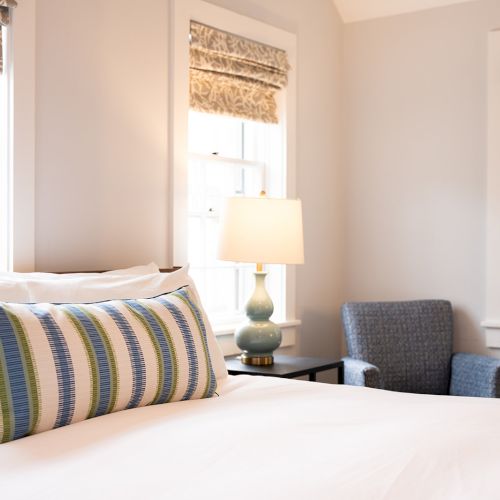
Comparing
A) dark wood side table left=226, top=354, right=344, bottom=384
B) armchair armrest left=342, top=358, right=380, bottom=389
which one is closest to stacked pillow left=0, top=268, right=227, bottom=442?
dark wood side table left=226, top=354, right=344, bottom=384

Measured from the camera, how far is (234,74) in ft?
12.3

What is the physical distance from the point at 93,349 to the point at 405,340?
2422 mm

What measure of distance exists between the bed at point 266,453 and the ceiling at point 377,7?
276cm

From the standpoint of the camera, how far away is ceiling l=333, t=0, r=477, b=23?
14.2 feet

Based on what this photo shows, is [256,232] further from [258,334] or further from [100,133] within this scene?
[100,133]

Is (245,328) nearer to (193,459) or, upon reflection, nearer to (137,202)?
(137,202)

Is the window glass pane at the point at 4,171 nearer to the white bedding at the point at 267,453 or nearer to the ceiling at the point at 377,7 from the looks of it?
the white bedding at the point at 267,453

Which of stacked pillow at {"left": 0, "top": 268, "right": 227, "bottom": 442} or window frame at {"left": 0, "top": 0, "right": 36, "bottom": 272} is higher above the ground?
window frame at {"left": 0, "top": 0, "right": 36, "bottom": 272}

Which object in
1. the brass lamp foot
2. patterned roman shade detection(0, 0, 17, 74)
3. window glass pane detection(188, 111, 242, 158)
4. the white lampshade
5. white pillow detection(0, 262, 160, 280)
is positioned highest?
patterned roman shade detection(0, 0, 17, 74)

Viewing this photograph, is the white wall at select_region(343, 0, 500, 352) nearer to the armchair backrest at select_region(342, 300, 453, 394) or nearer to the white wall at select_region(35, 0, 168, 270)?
the armchair backrest at select_region(342, 300, 453, 394)

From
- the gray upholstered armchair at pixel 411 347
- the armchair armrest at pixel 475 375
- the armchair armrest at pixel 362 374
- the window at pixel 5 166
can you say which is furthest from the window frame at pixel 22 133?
the armchair armrest at pixel 475 375

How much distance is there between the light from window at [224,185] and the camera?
12.3ft

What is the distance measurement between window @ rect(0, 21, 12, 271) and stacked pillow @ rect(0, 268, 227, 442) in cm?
38

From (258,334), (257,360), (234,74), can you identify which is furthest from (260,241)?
(234,74)
